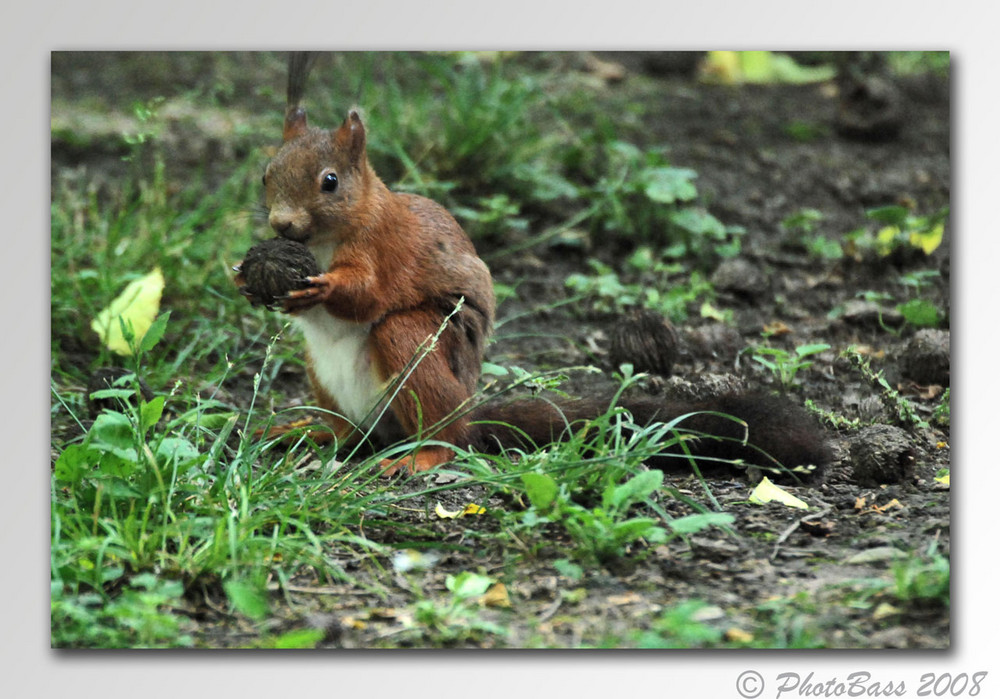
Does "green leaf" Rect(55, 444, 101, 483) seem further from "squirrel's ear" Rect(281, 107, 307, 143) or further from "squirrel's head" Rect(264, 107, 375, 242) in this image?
"squirrel's ear" Rect(281, 107, 307, 143)

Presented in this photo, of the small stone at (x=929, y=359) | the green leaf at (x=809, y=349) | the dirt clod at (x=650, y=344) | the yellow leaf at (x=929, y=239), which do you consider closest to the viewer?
the small stone at (x=929, y=359)

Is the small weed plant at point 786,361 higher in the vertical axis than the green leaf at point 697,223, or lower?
lower

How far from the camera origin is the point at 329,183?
3.19 m

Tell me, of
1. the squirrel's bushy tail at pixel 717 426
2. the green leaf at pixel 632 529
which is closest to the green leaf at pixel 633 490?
the green leaf at pixel 632 529

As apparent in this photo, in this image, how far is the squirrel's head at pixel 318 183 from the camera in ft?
10.4

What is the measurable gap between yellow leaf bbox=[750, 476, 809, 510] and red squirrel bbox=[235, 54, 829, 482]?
0.10 m

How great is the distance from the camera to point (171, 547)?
109 inches

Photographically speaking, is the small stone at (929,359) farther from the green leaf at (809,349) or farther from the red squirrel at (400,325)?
the red squirrel at (400,325)

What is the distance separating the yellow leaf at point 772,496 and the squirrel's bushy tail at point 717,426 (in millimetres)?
78

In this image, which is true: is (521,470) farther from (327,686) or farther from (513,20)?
(513,20)

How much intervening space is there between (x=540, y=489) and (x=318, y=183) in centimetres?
96

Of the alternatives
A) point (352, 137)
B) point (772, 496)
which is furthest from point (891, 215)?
point (352, 137)

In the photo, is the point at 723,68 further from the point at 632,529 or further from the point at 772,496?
the point at 632,529

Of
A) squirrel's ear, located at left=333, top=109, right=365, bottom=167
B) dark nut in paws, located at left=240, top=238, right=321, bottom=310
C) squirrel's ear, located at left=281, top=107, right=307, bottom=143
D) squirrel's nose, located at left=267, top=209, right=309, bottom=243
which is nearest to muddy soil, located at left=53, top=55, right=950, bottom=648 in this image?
dark nut in paws, located at left=240, top=238, right=321, bottom=310
